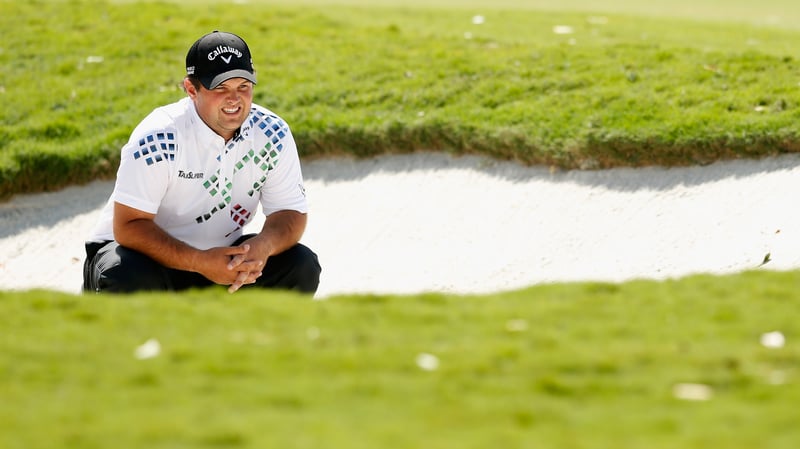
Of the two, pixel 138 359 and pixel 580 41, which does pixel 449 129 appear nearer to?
pixel 580 41

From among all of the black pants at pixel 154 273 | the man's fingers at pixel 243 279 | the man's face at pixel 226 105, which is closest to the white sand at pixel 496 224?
the black pants at pixel 154 273

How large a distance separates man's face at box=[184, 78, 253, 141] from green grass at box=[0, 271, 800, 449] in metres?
1.50

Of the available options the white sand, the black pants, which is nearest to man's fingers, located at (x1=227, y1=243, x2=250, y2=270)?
the black pants

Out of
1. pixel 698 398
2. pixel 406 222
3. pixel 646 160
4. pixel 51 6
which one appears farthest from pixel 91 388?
pixel 51 6

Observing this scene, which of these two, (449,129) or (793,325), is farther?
(449,129)

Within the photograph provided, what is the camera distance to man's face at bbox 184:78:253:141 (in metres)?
6.88

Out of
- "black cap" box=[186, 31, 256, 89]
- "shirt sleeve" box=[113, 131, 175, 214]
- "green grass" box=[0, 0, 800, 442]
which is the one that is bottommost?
"green grass" box=[0, 0, 800, 442]

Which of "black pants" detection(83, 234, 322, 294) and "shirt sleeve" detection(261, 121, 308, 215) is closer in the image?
"black pants" detection(83, 234, 322, 294)

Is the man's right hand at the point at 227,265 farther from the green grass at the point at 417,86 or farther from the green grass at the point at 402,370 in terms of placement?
the green grass at the point at 417,86

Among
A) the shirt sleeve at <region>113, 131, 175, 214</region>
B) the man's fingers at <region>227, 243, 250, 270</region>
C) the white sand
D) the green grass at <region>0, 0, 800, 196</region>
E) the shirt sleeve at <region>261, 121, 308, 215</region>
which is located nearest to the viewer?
the shirt sleeve at <region>113, 131, 175, 214</region>

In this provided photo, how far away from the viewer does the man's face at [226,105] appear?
6875 mm

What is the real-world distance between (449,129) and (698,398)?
656 cm

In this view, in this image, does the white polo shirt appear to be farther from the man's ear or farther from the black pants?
the black pants

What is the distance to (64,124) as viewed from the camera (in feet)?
38.1
